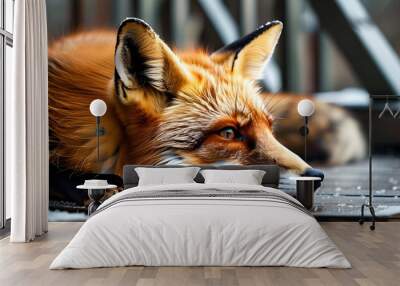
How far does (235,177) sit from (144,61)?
6.05ft

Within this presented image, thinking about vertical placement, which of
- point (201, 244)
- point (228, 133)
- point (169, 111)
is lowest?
point (201, 244)

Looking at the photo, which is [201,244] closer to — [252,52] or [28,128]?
[28,128]

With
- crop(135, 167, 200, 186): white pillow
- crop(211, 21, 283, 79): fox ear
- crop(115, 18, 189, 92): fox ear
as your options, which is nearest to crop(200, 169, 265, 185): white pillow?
crop(135, 167, 200, 186): white pillow

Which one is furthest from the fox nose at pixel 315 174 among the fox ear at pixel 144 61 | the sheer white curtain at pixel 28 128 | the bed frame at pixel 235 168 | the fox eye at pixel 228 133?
the sheer white curtain at pixel 28 128

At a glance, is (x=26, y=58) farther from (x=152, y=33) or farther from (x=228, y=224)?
(x=228, y=224)

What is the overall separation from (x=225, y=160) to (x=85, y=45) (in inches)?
89.4

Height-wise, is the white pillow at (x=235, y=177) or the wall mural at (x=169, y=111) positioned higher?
the wall mural at (x=169, y=111)

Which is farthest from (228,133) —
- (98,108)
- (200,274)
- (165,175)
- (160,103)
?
(200,274)

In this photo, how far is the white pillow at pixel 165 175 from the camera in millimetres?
6578

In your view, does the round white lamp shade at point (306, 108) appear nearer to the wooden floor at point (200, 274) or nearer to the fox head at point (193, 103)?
the fox head at point (193, 103)

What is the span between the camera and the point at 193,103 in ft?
23.7

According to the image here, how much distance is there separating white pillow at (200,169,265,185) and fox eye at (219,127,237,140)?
0.63 m

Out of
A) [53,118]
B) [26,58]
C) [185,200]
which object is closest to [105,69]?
[53,118]

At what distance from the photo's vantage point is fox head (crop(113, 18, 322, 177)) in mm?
7176
